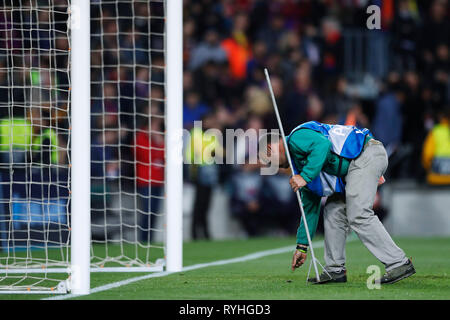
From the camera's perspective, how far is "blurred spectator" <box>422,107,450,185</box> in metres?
15.9

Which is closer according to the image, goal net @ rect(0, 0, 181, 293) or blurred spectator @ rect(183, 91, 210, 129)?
goal net @ rect(0, 0, 181, 293)

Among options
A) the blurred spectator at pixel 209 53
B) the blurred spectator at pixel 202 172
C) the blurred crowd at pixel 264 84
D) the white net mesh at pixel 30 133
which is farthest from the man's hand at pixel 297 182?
the blurred spectator at pixel 209 53

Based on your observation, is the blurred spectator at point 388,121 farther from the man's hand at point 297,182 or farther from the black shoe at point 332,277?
the man's hand at point 297,182

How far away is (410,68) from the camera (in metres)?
17.2

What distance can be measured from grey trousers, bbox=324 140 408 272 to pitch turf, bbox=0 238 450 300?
0.88 feet

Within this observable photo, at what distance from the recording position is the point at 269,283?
8320 millimetres

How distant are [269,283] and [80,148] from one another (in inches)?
82.2

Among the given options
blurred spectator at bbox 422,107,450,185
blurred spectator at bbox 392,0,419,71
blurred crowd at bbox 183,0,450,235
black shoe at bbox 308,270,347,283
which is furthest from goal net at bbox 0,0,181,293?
blurred spectator at bbox 422,107,450,185

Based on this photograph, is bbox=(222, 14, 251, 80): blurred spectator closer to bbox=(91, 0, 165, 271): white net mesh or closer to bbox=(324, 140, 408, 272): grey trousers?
bbox=(91, 0, 165, 271): white net mesh

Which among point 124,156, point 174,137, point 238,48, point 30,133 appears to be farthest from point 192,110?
point 174,137

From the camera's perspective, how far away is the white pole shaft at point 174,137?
9656 mm

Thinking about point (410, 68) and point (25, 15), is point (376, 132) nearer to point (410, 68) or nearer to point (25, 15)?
point (410, 68)
